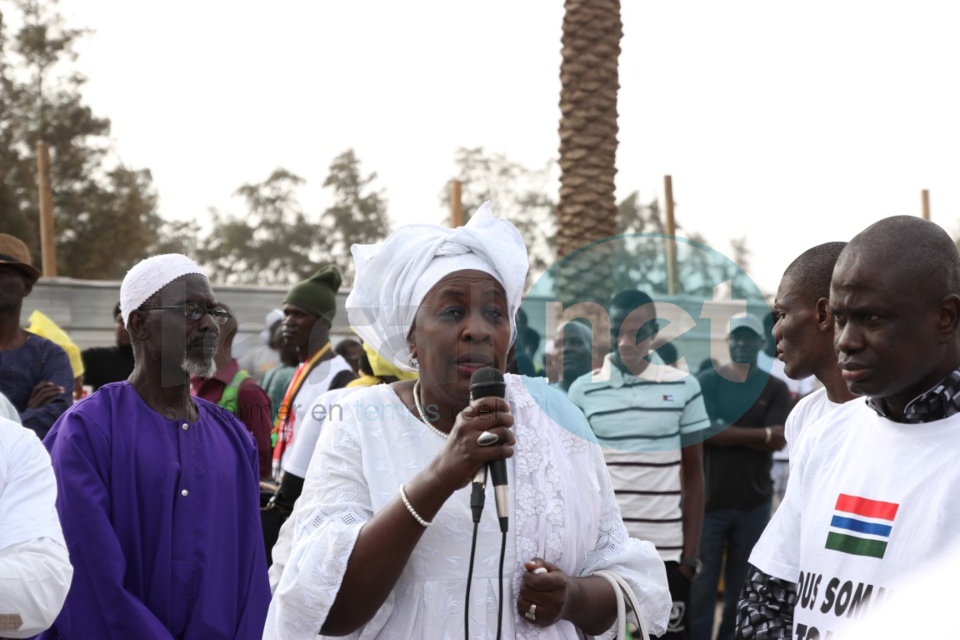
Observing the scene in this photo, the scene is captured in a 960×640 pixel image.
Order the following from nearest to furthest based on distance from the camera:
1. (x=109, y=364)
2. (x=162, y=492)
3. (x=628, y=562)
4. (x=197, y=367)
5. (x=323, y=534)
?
(x=323, y=534), (x=628, y=562), (x=162, y=492), (x=197, y=367), (x=109, y=364)

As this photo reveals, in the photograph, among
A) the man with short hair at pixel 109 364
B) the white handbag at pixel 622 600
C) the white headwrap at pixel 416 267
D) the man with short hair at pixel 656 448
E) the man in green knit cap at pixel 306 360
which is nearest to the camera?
the white handbag at pixel 622 600

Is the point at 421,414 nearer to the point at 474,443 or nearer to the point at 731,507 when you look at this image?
the point at 474,443

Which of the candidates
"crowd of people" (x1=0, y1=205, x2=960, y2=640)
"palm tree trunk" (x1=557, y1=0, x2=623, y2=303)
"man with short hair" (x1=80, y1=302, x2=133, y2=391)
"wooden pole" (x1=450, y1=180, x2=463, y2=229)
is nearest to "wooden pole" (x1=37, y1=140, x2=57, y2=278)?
"wooden pole" (x1=450, y1=180, x2=463, y2=229)

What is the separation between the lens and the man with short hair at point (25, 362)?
5.50 m

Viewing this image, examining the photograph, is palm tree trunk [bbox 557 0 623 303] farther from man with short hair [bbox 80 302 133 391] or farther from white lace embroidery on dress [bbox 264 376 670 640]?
white lace embroidery on dress [bbox 264 376 670 640]

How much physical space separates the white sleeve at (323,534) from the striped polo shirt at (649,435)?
10.4ft

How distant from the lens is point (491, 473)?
248cm

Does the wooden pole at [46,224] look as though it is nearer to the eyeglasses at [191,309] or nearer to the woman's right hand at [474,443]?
the eyeglasses at [191,309]

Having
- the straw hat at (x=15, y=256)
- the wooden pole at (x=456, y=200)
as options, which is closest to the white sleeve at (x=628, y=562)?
the straw hat at (x=15, y=256)

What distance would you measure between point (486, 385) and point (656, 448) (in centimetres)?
370

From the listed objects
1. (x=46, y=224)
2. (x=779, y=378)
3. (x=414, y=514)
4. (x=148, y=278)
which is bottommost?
(x=779, y=378)

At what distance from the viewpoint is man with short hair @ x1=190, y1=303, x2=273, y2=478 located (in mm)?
5906

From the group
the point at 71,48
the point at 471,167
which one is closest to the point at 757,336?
the point at 71,48

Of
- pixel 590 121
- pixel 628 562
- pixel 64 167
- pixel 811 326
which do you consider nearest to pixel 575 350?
pixel 811 326
